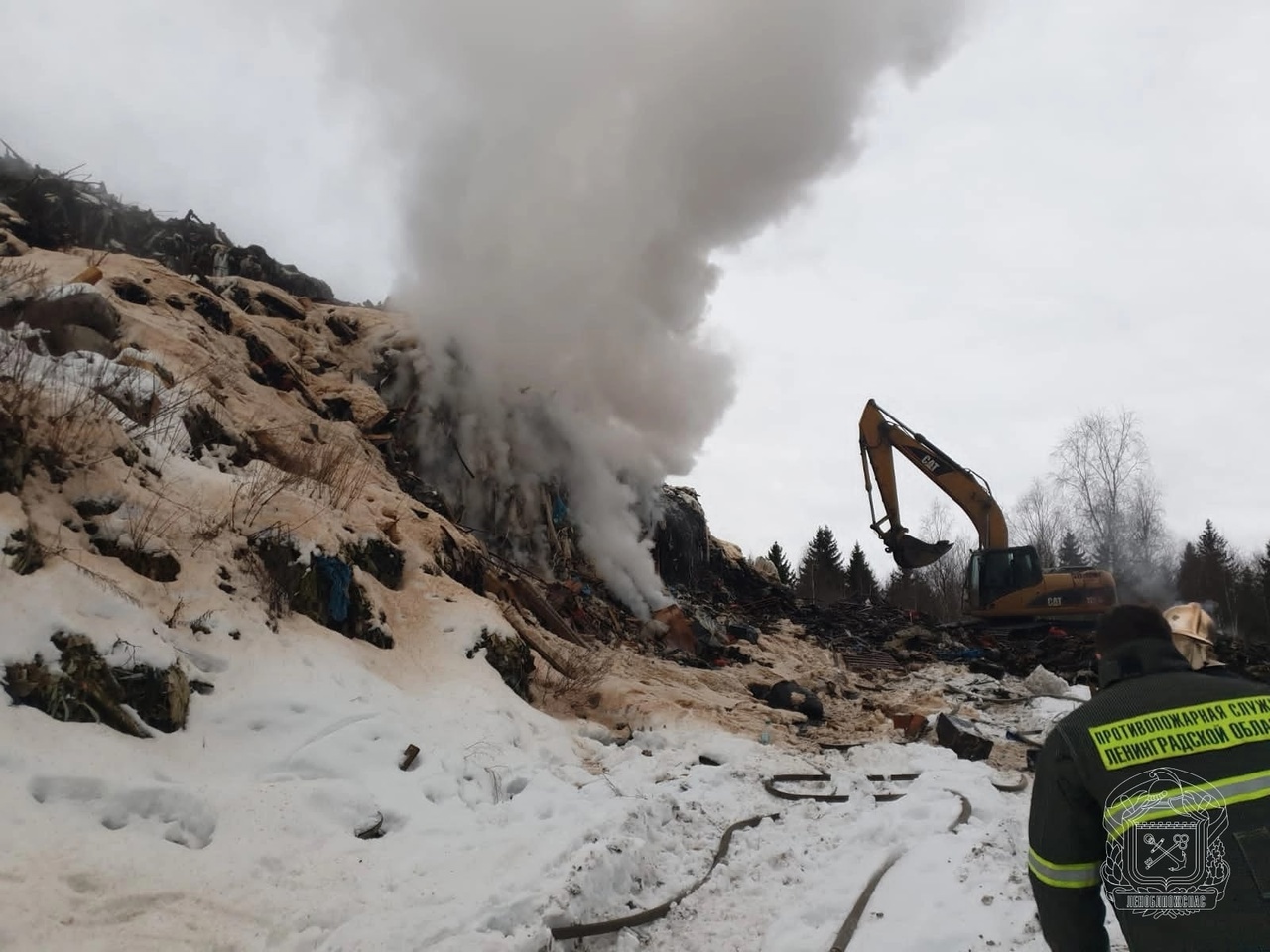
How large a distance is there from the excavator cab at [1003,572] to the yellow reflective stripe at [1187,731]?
1508 centimetres

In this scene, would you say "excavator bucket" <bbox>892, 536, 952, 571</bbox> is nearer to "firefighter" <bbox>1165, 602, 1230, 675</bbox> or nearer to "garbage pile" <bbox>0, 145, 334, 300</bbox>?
"firefighter" <bbox>1165, 602, 1230, 675</bbox>

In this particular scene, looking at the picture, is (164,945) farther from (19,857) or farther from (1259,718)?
(1259,718)

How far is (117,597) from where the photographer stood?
402 centimetres

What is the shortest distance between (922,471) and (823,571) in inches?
1179

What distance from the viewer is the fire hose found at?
10.1 feet

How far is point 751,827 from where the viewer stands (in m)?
4.77

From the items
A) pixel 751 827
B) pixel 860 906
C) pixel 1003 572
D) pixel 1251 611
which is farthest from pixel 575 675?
pixel 1251 611

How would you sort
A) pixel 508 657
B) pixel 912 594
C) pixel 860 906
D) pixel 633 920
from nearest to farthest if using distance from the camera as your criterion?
pixel 633 920
pixel 860 906
pixel 508 657
pixel 912 594

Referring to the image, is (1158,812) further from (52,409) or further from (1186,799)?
(52,409)

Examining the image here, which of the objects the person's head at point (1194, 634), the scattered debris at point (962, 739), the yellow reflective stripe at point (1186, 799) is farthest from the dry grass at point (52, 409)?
the scattered debris at point (962, 739)

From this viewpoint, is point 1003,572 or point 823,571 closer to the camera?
point 1003,572

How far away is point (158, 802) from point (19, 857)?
26.5 inches

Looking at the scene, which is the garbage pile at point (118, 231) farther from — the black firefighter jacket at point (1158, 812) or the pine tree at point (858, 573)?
the pine tree at point (858, 573)

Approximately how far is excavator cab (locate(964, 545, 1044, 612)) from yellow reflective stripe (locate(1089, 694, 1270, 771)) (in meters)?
15.1
